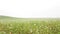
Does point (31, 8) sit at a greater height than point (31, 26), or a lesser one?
greater

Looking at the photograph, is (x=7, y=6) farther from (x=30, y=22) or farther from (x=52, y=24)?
(x=52, y=24)

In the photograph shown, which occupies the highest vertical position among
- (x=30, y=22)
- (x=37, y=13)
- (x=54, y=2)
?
(x=54, y=2)

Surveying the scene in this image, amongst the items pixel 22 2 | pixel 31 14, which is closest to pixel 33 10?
pixel 31 14

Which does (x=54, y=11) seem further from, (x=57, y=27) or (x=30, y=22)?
(x=30, y=22)

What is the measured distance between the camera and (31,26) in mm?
1227

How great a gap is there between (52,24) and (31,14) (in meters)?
0.28

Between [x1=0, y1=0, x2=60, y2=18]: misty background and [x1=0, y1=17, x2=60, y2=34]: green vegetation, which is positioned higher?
[x1=0, y1=0, x2=60, y2=18]: misty background

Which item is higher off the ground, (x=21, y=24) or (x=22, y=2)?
(x=22, y=2)

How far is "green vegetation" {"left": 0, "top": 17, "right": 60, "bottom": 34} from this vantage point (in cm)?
122

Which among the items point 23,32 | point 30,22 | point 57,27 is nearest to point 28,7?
point 30,22

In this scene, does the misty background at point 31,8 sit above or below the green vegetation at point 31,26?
above

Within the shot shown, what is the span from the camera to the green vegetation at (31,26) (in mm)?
1218

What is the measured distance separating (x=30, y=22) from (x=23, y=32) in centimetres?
15

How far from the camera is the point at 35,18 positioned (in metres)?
1.23
